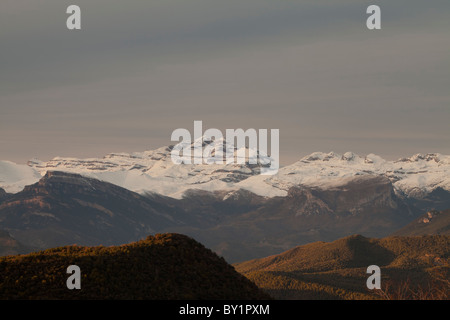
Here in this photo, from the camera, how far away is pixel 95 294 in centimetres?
9994

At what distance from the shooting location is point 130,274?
108m

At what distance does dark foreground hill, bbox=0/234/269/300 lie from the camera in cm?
10088

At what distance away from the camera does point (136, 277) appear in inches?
4225

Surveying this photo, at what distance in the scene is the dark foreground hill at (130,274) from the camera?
10088cm
